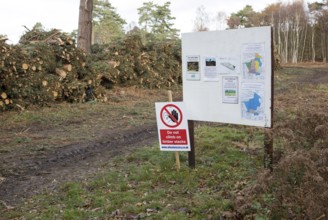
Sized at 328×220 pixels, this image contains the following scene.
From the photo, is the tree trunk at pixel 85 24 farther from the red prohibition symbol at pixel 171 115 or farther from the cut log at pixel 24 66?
the red prohibition symbol at pixel 171 115

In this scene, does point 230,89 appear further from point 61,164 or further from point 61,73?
point 61,73

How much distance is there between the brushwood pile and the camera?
11445mm

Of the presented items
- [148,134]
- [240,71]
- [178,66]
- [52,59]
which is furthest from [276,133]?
[178,66]

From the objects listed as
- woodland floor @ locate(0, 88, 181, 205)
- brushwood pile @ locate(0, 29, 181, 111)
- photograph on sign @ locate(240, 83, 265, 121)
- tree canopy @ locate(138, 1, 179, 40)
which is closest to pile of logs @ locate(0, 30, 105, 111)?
brushwood pile @ locate(0, 29, 181, 111)

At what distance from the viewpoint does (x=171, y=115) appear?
5.91 metres

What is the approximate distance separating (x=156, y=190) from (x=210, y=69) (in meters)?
1.95

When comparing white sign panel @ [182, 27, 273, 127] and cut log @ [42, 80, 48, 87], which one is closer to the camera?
white sign panel @ [182, 27, 273, 127]

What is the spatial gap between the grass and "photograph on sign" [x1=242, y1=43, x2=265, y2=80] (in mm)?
1449

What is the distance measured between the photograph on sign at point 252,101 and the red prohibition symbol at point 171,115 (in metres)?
0.98

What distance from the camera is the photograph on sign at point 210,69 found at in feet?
18.6

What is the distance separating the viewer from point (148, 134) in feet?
29.5

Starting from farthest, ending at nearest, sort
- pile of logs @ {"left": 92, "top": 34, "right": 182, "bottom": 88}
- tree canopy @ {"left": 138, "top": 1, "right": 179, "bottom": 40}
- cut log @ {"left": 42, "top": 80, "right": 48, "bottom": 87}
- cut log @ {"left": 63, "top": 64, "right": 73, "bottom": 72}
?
tree canopy @ {"left": 138, "top": 1, "right": 179, "bottom": 40}
pile of logs @ {"left": 92, "top": 34, "right": 182, "bottom": 88}
cut log @ {"left": 63, "top": 64, "right": 73, "bottom": 72}
cut log @ {"left": 42, "top": 80, "right": 48, "bottom": 87}

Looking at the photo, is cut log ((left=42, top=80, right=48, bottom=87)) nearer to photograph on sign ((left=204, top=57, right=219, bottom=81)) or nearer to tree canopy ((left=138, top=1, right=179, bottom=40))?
photograph on sign ((left=204, top=57, right=219, bottom=81))

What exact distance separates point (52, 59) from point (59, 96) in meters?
1.27
